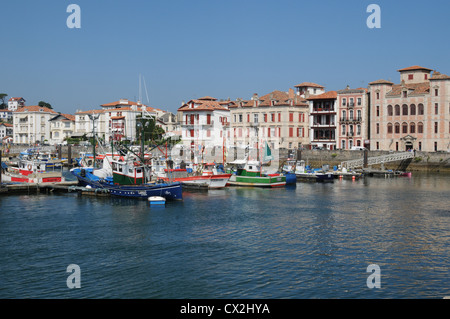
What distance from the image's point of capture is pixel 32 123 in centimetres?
15788

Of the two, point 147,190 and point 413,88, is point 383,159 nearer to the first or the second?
point 413,88

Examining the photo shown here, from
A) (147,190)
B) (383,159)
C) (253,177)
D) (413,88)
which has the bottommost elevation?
(147,190)

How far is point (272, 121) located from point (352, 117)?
14414 mm

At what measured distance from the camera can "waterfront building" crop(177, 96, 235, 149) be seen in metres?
106

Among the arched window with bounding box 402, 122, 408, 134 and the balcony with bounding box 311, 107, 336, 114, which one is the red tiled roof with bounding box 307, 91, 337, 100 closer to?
the balcony with bounding box 311, 107, 336, 114

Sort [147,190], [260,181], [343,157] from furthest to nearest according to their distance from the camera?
[343,157] < [260,181] < [147,190]

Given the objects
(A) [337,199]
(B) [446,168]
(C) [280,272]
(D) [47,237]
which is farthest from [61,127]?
(C) [280,272]

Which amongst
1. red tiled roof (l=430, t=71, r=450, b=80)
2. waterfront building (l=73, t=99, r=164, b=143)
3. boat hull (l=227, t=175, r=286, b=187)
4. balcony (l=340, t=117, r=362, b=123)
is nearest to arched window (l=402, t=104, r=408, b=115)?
red tiled roof (l=430, t=71, r=450, b=80)

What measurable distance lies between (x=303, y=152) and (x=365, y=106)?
13.8 metres

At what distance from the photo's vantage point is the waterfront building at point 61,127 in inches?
6063

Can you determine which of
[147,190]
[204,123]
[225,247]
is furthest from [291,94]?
[225,247]

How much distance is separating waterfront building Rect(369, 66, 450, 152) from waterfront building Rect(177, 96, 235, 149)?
2888 centimetres

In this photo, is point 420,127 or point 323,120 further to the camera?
point 323,120
